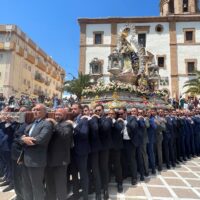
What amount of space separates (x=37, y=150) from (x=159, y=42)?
112 ft

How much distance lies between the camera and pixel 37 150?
4211 millimetres

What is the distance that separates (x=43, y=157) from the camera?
4242 mm

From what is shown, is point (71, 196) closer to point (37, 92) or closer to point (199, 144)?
point (199, 144)

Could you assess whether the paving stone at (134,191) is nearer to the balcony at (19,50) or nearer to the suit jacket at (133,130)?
the suit jacket at (133,130)

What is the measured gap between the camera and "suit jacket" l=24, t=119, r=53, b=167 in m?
4.18

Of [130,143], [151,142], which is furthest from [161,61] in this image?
[130,143]

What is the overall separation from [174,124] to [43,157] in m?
5.91

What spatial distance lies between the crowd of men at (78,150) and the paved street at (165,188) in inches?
9.2

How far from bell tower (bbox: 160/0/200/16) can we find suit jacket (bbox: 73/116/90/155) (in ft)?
127

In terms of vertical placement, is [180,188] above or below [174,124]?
below

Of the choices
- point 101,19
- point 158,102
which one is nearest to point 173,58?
point 101,19

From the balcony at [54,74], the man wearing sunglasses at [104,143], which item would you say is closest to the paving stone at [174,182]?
the man wearing sunglasses at [104,143]

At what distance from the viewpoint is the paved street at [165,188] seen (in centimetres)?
560

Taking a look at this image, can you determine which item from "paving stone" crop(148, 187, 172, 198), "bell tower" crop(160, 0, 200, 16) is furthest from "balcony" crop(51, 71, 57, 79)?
"paving stone" crop(148, 187, 172, 198)
